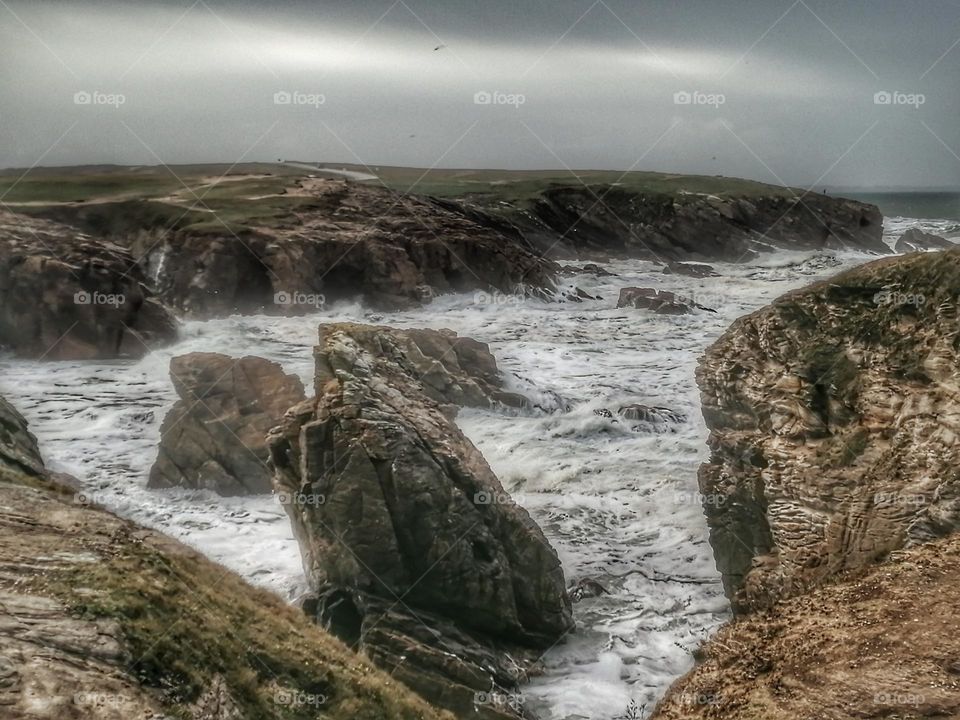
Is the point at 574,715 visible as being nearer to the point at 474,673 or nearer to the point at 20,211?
the point at 474,673

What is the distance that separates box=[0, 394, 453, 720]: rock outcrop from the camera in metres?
7.34

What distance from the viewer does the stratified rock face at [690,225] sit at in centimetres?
6794

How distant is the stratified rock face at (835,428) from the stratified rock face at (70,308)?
2535cm

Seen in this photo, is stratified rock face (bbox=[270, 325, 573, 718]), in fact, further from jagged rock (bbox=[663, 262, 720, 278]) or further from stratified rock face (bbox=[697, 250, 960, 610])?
jagged rock (bbox=[663, 262, 720, 278])

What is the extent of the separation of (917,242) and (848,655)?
250 feet

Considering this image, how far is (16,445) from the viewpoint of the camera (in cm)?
1766

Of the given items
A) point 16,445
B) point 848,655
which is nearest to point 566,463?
point 16,445

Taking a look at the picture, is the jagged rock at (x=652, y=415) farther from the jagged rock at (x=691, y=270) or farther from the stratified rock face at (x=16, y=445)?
the jagged rock at (x=691, y=270)

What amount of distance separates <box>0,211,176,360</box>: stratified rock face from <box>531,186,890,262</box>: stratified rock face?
3555cm

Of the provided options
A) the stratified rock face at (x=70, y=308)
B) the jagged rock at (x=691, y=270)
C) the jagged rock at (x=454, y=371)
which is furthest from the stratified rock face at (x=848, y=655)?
the jagged rock at (x=691, y=270)

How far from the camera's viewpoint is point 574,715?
12.5 meters

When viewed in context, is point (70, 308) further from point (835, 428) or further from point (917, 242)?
point (917, 242)

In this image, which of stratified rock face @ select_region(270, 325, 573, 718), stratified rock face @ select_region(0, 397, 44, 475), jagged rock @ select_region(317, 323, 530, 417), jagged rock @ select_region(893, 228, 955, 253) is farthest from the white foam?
jagged rock @ select_region(893, 228, 955, 253)

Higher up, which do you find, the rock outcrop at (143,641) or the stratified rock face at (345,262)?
the stratified rock face at (345,262)
